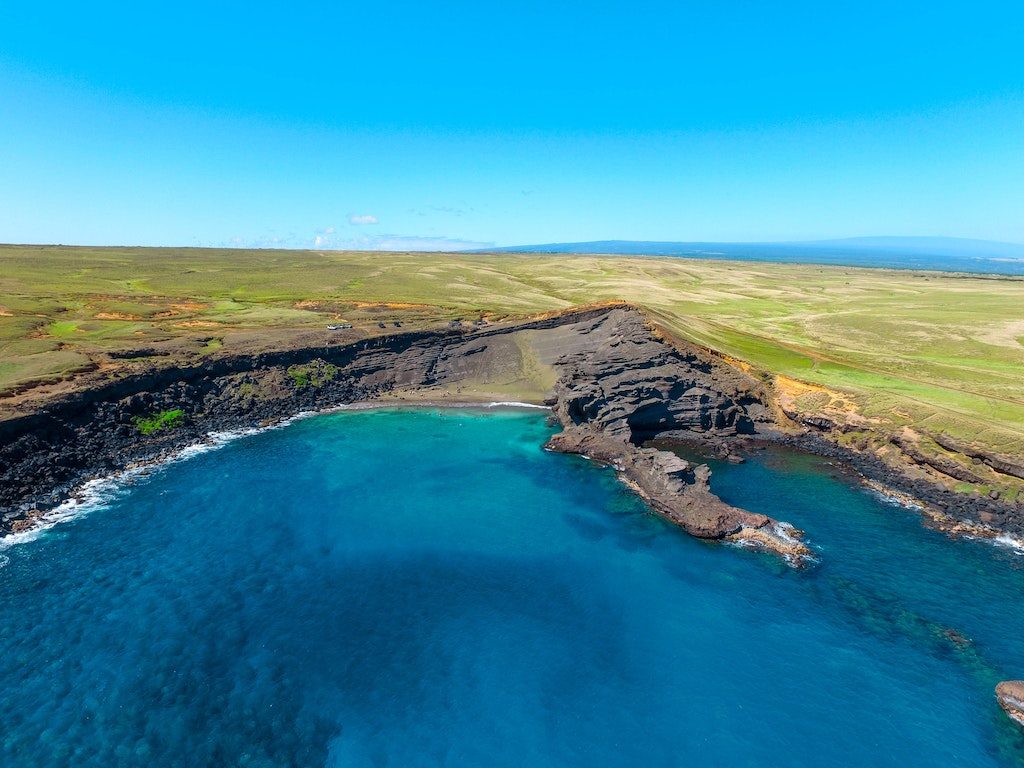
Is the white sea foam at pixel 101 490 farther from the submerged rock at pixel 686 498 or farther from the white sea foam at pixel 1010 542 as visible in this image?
the white sea foam at pixel 1010 542

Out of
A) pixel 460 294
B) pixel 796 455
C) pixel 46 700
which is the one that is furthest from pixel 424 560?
pixel 460 294

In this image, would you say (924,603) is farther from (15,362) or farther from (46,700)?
(15,362)

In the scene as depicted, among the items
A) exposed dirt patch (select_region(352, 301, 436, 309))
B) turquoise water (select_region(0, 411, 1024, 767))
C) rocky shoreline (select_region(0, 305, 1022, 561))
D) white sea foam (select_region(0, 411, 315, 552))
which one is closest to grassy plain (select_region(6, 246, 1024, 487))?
exposed dirt patch (select_region(352, 301, 436, 309))

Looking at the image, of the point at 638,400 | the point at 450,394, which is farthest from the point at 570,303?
the point at 638,400

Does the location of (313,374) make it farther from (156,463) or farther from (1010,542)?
(1010,542)

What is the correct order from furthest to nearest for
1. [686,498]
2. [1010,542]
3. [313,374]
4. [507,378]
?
[507,378] → [313,374] → [686,498] → [1010,542]
